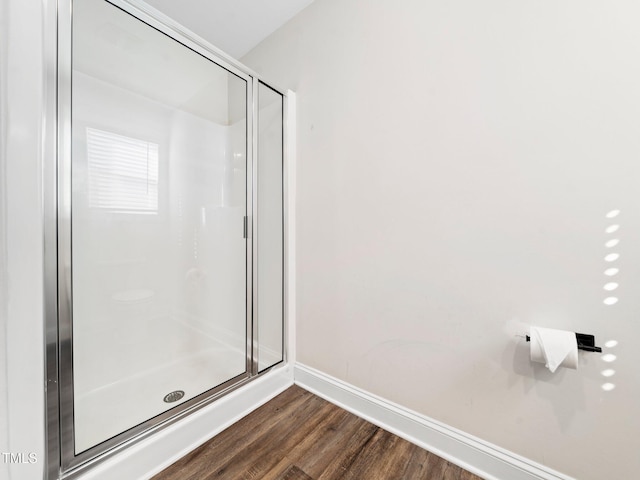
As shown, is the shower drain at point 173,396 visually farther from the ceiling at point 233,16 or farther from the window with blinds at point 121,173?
the ceiling at point 233,16

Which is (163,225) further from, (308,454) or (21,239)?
(308,454)

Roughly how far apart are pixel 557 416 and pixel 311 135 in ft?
5.66

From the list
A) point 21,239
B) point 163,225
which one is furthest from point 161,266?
point 21,239

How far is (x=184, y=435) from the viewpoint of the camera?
1.19 meters

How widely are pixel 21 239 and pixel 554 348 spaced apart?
176 centimetres

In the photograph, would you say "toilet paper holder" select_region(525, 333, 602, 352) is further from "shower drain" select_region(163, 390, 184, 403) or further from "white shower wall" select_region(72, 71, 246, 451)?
"shower drain" select_region(163, 390, 184, 403)

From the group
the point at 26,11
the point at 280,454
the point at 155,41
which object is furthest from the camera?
the point at 155,41

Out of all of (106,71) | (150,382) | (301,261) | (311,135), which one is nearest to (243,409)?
(150,382)

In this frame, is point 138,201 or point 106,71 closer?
point 106,71

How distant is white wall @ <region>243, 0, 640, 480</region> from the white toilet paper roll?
8 cm

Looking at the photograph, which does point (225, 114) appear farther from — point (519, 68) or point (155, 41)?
point (519, 68)

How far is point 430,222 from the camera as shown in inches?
48.1

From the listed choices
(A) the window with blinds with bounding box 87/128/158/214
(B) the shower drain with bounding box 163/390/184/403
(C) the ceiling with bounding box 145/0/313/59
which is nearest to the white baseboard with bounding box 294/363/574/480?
(B) the shower drain with bounding box 163/390/184/403

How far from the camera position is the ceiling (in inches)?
65.6
